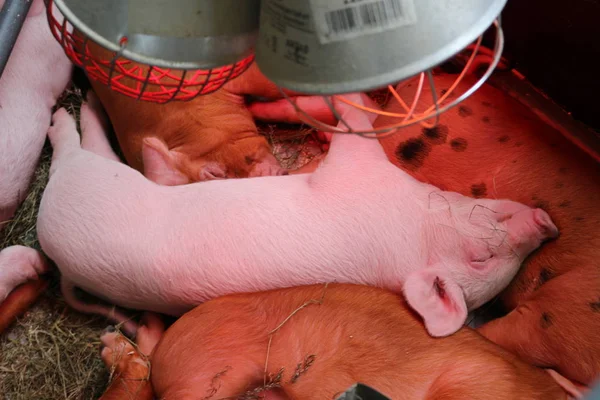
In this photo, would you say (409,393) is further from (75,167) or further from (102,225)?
(75,167)

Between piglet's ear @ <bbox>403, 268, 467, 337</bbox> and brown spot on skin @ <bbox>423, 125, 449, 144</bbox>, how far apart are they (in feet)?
1.87

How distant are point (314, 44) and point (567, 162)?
1.62 m

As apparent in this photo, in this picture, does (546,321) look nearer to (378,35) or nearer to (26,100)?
(378,35)

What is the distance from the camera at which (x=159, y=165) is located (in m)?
2.16

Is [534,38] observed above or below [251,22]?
below

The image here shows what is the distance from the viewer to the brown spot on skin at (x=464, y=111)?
7.16 ft

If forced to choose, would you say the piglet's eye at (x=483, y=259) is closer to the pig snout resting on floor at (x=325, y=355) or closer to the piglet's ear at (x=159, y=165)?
the pig snout resting on floor at (x=325, y=355)

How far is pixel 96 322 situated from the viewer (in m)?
2.11

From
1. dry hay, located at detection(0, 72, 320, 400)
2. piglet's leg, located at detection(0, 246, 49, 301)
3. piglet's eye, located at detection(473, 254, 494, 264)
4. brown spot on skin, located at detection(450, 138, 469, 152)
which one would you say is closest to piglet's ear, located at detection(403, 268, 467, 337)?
piglet's eye, located at detection(473, 254, 494, 264)

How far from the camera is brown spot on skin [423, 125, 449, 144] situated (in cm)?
218

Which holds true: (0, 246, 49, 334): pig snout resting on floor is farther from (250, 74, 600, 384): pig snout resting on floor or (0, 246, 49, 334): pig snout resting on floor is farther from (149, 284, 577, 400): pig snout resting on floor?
(250, 74, 600, 384): pig snout resting on floor

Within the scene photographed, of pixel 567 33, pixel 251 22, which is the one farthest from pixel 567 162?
pixel 251 22

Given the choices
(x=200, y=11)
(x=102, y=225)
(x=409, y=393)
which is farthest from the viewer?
(x=102, y=225)

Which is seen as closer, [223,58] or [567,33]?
[223,58]
